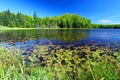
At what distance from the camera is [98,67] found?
244 inches

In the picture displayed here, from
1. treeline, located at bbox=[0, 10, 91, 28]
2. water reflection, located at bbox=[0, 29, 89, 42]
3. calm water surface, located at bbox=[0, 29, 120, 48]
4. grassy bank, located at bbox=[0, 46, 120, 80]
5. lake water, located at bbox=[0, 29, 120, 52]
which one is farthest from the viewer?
treeline, located at bbox=[0, 10, 91, 28]

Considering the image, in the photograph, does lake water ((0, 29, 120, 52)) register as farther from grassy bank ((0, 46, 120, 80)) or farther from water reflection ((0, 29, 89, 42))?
grassy bank ((0, 46, 120, 80))

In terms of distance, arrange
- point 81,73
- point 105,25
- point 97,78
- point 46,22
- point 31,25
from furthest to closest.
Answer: point 105,25, point 46,22, point 31,25, point 81,73, point 97,78

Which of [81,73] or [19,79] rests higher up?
[19,79]

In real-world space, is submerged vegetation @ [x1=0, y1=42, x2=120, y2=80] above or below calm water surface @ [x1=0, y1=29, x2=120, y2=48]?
above

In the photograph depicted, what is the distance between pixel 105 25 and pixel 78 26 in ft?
131

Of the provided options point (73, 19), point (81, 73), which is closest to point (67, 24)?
point (73, 19)

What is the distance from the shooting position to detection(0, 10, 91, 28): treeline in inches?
3455

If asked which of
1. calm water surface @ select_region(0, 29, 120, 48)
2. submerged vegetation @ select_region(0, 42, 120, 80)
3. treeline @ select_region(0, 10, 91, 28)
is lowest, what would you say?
calm water surface @ select_region(0, 29, 120, 48)

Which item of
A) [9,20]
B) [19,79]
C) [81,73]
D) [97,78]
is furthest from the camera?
[9,20]

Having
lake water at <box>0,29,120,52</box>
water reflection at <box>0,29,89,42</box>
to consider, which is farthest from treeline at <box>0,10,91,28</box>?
lake water at <box>0,29,120,52</box>

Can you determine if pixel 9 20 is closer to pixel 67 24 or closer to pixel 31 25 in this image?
pixel 31 25

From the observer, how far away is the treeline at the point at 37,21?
3455 inches

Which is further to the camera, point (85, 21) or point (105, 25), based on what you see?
point (105, 25)
